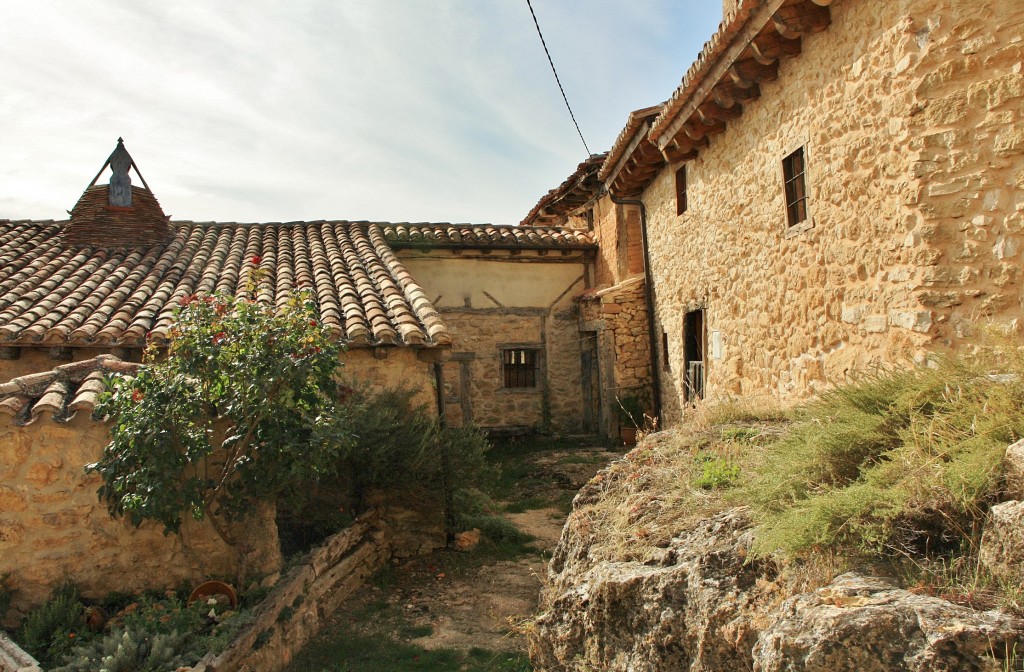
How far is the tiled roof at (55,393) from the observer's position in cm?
462

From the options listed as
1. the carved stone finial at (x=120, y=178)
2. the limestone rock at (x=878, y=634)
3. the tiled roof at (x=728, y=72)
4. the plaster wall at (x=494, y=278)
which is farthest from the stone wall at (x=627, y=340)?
the limestone rock at (x=878, y=634)

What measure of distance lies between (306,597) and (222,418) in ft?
5.31

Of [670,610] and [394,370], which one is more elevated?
[394,370]

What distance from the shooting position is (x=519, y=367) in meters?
14.2

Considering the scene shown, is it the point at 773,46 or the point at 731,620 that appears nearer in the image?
the point at 731,620

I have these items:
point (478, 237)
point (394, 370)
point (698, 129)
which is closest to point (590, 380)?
point (478, 237)

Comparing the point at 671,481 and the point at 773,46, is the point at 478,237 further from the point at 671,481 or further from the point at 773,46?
the point at 671,481

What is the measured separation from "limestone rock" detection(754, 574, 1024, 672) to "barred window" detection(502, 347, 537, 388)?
1172 centimetres

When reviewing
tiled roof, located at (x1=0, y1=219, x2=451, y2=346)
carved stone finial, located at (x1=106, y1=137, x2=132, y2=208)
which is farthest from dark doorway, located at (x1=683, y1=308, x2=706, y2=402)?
carved stone finial, located at (x1=106, y1=137, x2=132, y2=208)

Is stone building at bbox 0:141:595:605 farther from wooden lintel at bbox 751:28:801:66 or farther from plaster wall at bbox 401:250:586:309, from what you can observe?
wooden lintel at bbox 751:28:801:66

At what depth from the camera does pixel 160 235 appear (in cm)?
1208

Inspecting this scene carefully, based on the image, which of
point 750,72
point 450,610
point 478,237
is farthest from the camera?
point 478,237

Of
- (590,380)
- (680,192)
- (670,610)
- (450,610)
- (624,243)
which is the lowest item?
(450,610)

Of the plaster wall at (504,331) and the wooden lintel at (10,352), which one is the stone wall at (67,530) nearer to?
the wooden lintel at (10,352)
